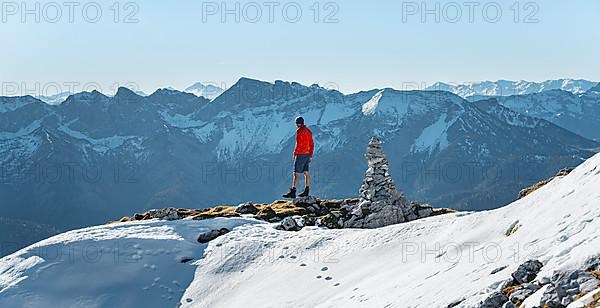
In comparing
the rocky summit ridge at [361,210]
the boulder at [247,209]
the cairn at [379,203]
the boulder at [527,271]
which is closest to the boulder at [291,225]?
the rocky summit ridge at [361,210]

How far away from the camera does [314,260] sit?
90.8 ft

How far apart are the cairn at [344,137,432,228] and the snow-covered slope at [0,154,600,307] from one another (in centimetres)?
813

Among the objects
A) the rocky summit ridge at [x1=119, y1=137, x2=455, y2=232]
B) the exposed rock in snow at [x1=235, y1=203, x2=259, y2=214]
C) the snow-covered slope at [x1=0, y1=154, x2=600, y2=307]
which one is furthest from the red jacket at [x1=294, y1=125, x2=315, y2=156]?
the exposed rock in snow at [x1=235, y1=203, x2=259, y2=214]

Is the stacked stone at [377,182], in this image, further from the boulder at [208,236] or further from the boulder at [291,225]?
the boulder at [208,236]

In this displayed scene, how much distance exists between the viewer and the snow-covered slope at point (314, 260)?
17.3 metres

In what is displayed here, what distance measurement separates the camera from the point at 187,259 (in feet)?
103

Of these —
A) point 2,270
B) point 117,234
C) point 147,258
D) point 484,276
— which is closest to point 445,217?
point 484,276

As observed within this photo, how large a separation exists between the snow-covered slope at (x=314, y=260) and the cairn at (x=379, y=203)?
8.13 meters

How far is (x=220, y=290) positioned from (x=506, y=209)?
1287 cm

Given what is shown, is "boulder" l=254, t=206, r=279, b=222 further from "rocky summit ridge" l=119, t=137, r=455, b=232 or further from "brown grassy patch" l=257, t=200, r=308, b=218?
"brown grassy patch" l=257, t=200, r=308, b=218

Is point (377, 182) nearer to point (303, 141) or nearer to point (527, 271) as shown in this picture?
point (303, 141)

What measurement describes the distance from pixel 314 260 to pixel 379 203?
14757 mm

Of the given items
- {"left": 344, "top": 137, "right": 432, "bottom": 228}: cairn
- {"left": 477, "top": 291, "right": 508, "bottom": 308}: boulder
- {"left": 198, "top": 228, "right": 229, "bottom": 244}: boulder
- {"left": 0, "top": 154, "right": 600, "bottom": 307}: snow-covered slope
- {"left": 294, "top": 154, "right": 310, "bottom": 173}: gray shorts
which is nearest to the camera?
{"left": 477, "top": 291, "right": 508, "bottom": 308}: boulder

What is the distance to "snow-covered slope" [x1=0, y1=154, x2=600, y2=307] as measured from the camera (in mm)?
Answer: 17328
